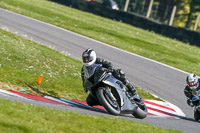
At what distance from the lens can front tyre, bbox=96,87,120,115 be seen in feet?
30.7

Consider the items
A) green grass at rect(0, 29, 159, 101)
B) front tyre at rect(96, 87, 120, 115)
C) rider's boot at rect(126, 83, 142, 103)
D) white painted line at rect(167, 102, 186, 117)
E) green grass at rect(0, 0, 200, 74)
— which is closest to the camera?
front tyre at rect(96, 87, 120, 115)

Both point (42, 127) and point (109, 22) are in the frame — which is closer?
point (42, 127)

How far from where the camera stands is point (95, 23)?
2905cm

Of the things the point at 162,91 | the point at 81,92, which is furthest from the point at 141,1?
the point at 81,92

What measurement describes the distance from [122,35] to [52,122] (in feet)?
63.6

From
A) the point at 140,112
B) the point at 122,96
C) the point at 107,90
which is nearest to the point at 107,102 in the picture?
the point at 107,90

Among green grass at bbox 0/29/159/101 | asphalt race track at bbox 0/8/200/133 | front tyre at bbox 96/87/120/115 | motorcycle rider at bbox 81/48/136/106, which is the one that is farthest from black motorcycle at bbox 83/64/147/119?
green grass at bbox 0/29/159/101

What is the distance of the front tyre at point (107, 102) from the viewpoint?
934 centimetres

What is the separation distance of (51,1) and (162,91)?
25565 millimetres

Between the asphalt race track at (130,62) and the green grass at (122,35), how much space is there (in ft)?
4.72

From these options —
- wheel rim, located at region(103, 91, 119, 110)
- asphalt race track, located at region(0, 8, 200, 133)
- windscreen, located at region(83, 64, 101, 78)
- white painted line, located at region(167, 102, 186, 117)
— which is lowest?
white painted line, located at region(167, 102, 186, 117)

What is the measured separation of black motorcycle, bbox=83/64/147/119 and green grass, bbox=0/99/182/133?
96cm

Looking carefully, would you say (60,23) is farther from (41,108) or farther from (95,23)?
(41,108)

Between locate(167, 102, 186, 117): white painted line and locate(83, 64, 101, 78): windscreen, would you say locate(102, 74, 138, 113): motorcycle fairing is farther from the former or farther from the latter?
locate(167, 102, 186, 117): white painted line
